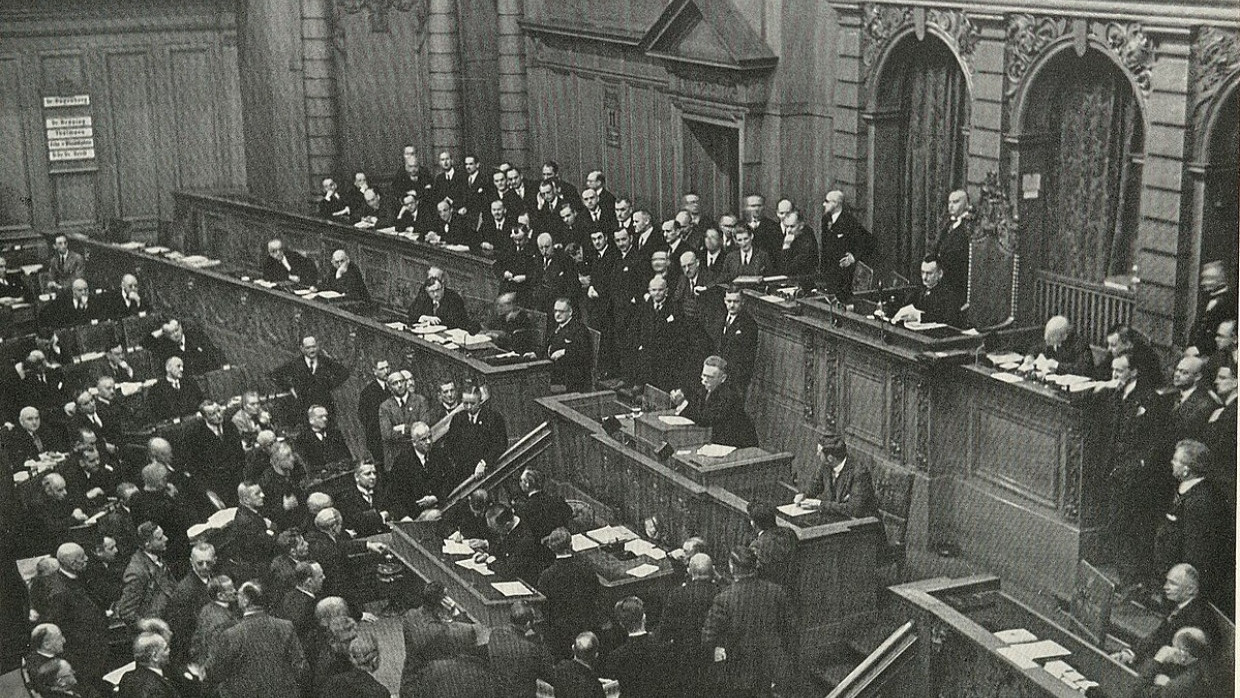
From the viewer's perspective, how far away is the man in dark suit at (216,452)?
1143cm

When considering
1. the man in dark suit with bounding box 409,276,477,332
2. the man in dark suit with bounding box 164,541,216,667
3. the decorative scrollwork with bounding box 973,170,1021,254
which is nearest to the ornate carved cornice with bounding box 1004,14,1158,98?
the decorative scrollwork with bounding box 973,170,1021,254

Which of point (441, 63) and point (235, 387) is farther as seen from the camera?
point (441, 63)

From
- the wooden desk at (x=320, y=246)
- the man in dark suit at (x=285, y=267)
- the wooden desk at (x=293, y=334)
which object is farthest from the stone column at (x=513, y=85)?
the wooden desk at (x=293, y=334)

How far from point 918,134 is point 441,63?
8.14 metres

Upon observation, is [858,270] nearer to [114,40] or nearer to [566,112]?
[566,112]

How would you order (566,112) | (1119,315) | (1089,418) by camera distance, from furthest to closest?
1. (566,112)
2. (1119,315)
3. (1089,418)

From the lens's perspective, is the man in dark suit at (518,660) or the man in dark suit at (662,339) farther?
the man in dark suit at (662,339)

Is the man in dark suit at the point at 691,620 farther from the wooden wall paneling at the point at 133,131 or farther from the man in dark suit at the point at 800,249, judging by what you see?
the wooden wall paneling at the point at 133,131

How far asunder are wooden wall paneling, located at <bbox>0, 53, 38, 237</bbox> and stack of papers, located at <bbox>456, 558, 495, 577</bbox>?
10508 mm

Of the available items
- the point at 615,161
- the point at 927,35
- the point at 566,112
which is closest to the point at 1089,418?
the point at 927,35

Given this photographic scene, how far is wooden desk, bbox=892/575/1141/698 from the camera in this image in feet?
23.5

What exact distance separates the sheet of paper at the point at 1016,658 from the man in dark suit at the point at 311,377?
272 inches

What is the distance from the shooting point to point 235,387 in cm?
1320

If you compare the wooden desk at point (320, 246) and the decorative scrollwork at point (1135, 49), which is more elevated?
the decorative scrollwork at point (1135, 49)
